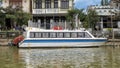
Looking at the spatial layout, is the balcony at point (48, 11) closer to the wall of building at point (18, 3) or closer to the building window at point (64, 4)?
the building window at point (64, 4)

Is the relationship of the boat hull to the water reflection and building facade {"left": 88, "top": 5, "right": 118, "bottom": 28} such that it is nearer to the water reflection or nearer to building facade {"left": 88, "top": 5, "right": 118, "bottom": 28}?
the water reflection

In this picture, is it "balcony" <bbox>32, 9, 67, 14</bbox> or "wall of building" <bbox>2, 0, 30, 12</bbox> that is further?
"wall of building" <bbox>2, 0, 30, 12</bbox>

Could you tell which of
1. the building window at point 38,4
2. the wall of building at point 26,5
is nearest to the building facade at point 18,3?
the wall of building at point 26,5

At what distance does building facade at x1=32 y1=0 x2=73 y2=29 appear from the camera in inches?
3322

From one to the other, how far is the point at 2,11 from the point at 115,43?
88.7 feet

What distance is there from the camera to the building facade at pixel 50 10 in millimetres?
84375

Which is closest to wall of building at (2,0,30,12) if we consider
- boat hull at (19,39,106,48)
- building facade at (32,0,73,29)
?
building facade at (32,0,73,29)

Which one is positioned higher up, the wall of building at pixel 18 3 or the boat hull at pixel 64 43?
the wall of building at pixel 18 3

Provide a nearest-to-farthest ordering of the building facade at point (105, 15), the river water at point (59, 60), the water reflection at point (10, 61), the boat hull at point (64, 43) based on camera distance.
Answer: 1. the river water at point (59, 60)
2. the water reflection at point (10, 61)
3. the boat hull at point (64, 43)
4. the building facade at point (105, 15)

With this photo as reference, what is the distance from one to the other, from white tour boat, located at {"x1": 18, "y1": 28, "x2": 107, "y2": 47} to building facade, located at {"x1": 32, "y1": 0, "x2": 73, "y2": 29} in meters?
27.5

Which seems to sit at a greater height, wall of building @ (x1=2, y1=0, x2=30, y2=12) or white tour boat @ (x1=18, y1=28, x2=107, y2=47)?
wall of building @ (x1=2, y1=0, x2=30, y2=12)

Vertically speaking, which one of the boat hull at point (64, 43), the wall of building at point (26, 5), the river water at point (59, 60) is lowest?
the boat hull at point (64, 43)

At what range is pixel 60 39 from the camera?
184 ft

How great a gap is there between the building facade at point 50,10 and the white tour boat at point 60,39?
90.2ft
